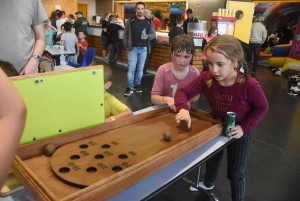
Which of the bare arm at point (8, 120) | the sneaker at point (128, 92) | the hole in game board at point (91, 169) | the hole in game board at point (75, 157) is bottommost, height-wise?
the sneaker at point (128, 92)

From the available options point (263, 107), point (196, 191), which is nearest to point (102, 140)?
point (263, 107)

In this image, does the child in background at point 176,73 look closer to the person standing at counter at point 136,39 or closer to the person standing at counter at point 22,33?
the person standing at counter at point 22,33

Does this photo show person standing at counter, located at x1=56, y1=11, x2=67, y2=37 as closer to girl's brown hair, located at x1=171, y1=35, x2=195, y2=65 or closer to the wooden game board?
girl's brown hair, located at x1=171, y1=35, x2=195, y2=65

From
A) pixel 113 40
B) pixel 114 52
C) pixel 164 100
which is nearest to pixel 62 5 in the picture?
pixel 114 52

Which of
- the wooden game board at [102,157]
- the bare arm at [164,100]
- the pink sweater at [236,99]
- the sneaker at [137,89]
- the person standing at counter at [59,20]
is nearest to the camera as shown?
the wooden game board at [102,157]

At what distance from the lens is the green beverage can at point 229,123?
1490 mm

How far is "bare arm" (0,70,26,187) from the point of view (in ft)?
1.60

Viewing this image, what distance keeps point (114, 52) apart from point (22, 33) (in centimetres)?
642

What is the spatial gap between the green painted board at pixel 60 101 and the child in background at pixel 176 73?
779mm

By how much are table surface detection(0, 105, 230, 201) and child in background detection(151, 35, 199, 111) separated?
695 millimetres

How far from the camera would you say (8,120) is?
507mm

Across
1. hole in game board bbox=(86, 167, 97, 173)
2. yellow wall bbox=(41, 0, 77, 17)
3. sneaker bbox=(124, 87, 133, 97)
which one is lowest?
sneaker bbox=(124, 87, 133, 97)

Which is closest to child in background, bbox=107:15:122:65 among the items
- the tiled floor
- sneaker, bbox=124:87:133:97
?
the tiled floor

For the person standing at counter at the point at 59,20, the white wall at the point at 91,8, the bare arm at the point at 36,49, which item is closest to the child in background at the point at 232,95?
the bare arm at the point at 36,49
